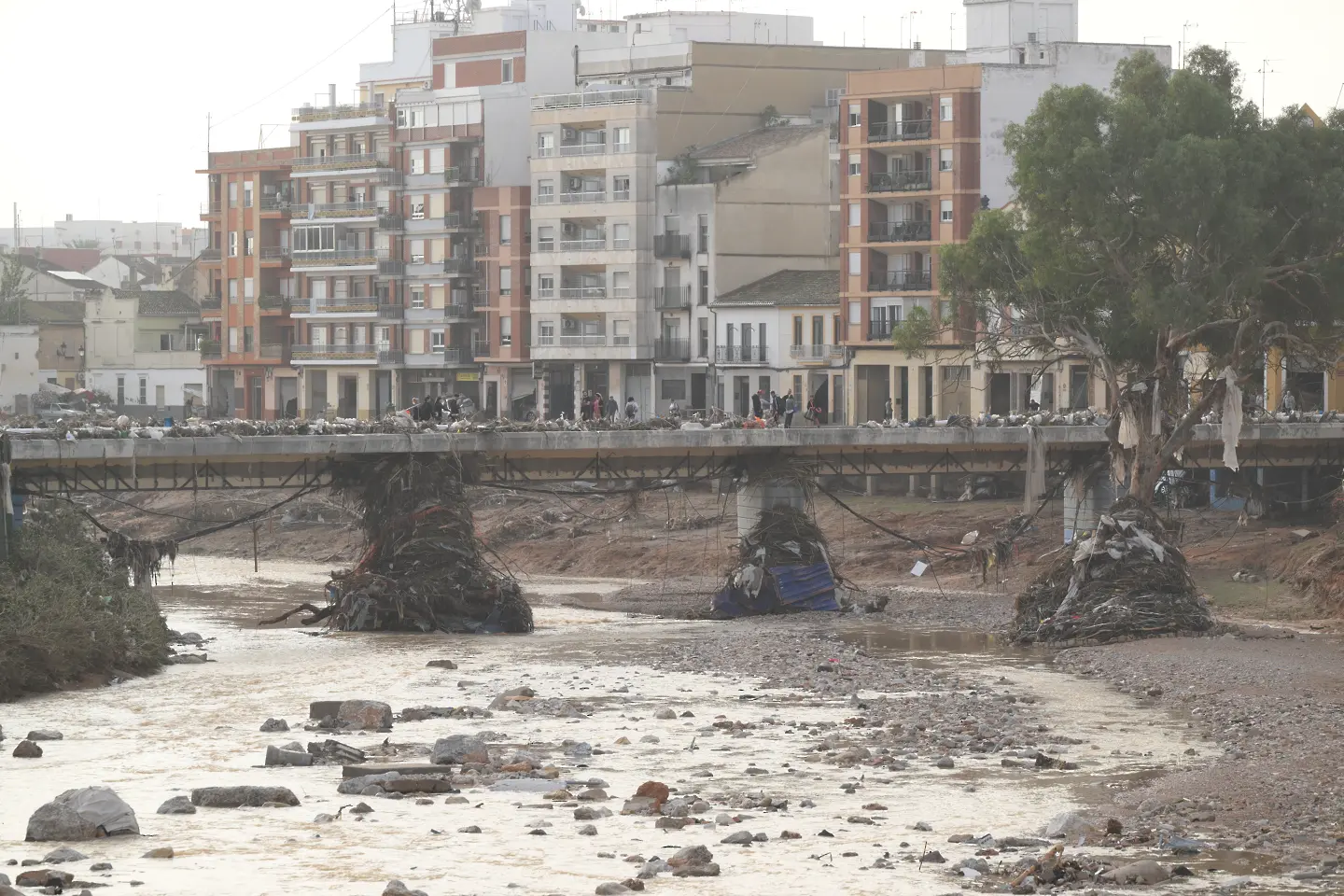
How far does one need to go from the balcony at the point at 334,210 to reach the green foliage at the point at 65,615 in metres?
66.3

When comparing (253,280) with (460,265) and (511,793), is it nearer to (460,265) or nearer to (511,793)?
(460,265)

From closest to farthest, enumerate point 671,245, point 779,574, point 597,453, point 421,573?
point 421,573 → point 779,574 → point 597,453 → point 671,245

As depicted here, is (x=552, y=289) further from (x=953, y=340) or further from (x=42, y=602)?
(x=42, y=602)

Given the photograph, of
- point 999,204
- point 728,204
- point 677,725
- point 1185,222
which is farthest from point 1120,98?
point 728,204

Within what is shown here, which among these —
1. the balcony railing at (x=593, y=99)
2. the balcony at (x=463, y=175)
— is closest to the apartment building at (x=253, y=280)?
the balcony at (x=463, y=175)

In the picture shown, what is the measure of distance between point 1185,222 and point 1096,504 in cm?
1422

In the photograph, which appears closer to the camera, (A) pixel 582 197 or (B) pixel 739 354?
(B) pixel 739 354

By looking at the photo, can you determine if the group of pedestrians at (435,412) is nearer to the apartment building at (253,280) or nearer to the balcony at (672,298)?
the balcony at (672,298)

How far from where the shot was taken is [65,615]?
133 ft

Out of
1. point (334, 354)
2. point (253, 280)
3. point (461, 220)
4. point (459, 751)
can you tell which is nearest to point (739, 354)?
point (461, 220)

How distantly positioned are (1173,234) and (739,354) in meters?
48.3

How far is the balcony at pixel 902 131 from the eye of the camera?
91062mm

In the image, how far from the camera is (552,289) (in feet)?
351

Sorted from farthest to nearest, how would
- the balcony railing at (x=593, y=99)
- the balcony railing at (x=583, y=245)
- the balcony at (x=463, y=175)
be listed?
the balcony at (x=463, y=175), the balcony railing at (x=583, y=245), the balcony railing at (x=593, y=99)
